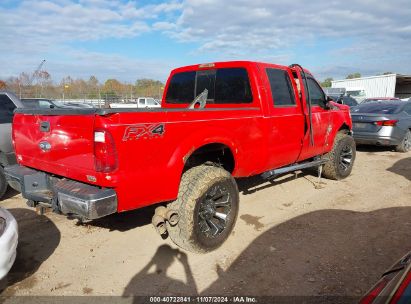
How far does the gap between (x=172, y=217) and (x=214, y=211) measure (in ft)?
1.86

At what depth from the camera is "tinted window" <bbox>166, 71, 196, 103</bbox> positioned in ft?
17.4

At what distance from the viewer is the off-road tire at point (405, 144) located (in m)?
9.88

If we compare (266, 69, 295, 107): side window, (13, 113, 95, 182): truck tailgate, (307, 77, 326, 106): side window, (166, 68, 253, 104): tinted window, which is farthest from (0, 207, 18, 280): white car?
(307, 77, 326, 106): side window

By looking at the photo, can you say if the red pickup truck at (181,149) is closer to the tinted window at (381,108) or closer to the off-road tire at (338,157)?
the off-road tire at (338,157)

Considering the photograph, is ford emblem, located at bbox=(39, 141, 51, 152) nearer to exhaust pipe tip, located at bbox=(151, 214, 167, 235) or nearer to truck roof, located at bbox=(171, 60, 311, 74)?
exhaust pipe tip, located at bbox=(151, 214, 167, 235)

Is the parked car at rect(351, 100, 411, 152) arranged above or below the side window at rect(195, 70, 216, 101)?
below

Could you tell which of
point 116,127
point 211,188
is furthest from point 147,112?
point 211,188

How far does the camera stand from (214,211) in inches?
153

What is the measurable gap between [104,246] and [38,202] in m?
0.88

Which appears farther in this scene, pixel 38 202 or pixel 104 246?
pixel 104 246

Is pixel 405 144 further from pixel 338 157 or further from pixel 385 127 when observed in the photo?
pixel 338 157

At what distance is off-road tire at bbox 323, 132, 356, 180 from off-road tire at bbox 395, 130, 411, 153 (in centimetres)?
408

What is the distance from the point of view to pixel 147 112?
3070mm

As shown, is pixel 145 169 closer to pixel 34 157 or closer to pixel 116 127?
pixel 116 127
